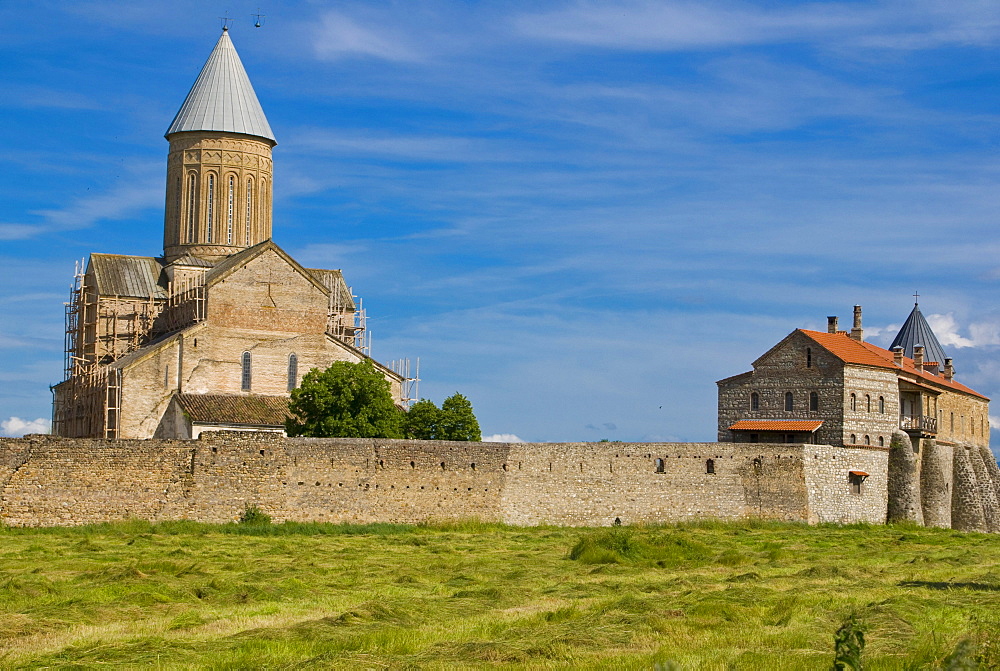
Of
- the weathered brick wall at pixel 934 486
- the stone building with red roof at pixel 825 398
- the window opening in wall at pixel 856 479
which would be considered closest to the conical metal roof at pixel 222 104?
the stone building with red roof at pixel 825 398

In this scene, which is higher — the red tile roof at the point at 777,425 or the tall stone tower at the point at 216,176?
the tall stone tower at the point at 216,176

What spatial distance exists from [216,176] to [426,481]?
2041 centimetres

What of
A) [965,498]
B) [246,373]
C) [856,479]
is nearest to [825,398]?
[856,479]

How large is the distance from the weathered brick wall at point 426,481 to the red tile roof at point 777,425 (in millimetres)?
1747

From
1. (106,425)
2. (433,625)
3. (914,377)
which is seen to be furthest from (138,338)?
(433,625)

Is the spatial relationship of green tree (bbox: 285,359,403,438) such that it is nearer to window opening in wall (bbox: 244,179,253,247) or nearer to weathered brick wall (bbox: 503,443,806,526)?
weathered brick wall (bbox: 503,443,806,526)

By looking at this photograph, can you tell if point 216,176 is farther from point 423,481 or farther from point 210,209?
point 423,481

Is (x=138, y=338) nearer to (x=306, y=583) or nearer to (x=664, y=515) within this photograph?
(x=664, y=515)

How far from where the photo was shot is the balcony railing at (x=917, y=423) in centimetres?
4116

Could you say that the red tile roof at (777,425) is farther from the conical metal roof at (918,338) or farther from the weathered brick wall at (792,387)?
the conical metal roof at (918,338)

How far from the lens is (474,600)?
61.9ft

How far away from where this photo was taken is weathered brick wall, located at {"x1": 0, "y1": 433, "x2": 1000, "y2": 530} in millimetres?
28875

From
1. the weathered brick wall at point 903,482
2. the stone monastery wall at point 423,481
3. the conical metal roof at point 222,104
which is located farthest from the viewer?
the conical metal roof at point 222,104

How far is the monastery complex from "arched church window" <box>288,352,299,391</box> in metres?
0.07
